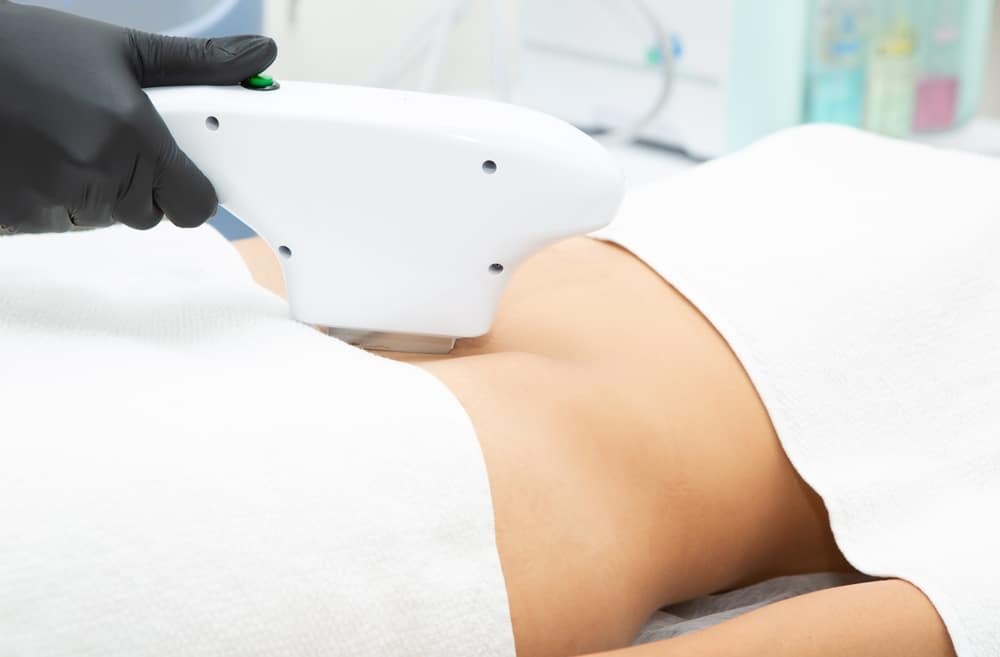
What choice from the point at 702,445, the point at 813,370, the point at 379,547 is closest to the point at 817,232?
the point at 813,370

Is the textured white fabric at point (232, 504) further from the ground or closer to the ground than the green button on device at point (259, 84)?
closer to the ground

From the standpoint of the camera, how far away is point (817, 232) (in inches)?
40.3

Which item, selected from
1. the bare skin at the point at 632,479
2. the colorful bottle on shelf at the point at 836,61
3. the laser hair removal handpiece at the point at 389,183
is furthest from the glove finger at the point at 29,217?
the colorful bottle on shelf at the point at 836,61

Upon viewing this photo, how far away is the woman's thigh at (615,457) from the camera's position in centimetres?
75

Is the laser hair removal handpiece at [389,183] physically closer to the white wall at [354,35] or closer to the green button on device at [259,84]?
the green button on device at [259,84]

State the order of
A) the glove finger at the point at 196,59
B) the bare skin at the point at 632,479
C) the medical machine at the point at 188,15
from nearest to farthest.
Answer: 1. the bare skin at the point at 632,479
2. the glove finger at the point at 196,59
3. the medical machine at the point at 188,15

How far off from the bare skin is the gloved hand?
201 mm

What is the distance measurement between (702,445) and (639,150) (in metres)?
1.84

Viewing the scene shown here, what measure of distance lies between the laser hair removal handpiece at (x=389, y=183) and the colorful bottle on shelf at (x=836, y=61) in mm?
1587

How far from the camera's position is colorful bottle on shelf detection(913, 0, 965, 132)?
7.75 feet

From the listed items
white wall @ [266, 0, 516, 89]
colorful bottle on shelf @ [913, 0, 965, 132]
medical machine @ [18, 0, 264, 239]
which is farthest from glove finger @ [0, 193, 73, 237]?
colorful bottle on shelf @ [913, 0, 965, 132]

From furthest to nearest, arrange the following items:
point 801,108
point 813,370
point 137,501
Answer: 1. point 801,108
2. point 813,370
3. point 137,501

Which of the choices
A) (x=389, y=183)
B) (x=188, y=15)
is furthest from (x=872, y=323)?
(x=188, y=15)

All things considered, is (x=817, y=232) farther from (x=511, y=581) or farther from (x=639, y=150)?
(x=639, y=150)
